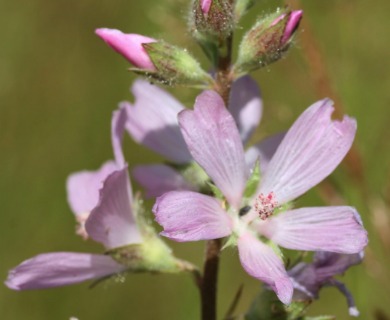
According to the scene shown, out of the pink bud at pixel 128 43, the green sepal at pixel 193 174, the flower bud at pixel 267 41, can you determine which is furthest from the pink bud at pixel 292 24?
the green sepal at pixel 193 174

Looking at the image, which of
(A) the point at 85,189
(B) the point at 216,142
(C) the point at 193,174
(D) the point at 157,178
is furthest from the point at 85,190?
(B) the point at 216,142

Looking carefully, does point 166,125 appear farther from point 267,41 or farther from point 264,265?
point 264,265

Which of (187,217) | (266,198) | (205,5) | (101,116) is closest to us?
(187,217)

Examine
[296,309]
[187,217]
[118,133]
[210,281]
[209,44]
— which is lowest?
[296,309]

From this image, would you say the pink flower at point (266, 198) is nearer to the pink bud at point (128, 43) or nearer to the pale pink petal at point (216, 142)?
the pale pink petal at point (216, 142)

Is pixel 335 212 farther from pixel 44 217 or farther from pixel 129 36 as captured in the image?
Answer: pixel 44 217

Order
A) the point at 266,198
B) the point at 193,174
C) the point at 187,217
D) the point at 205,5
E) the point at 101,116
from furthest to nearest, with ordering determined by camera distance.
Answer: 1. the point at 101,116
2. the point at 193,174
3. the point at 266,198
4. the point at 205,5
5. the point at 187,217

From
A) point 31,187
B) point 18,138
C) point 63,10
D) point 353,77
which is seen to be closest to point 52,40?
point 63,10
